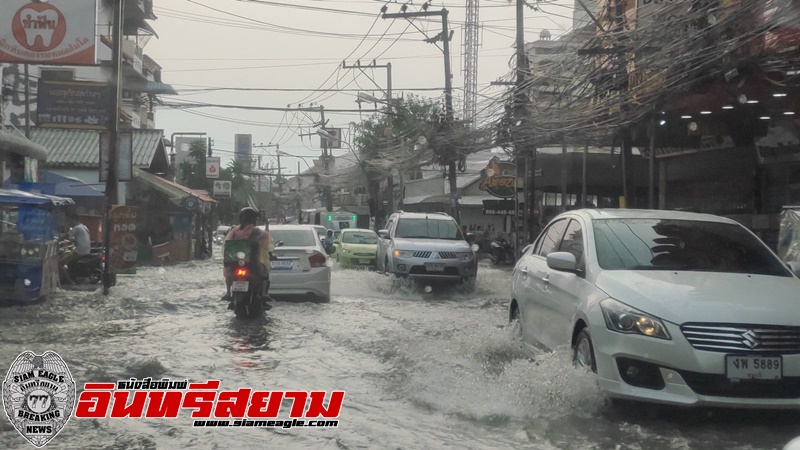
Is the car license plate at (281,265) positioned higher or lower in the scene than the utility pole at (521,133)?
lower

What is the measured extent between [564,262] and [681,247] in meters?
1.01

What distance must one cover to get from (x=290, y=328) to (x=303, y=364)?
2.89 meters

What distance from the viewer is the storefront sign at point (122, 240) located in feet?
53.9

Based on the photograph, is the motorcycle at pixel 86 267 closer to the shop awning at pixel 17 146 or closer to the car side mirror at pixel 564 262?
the shop awning at pixel 17 146

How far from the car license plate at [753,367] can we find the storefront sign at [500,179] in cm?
2229

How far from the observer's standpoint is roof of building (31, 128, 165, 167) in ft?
97.2

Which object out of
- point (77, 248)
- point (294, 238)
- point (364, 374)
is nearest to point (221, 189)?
point (77, 248)

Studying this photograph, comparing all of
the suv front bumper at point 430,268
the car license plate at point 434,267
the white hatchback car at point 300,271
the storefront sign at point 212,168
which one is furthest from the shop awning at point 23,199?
the storefront sign at point 212,168

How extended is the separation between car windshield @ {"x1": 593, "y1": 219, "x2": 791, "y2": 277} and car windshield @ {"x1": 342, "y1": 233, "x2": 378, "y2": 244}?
2139 centimetres

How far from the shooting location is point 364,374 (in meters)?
8.39

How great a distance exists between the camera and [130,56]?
132 feet

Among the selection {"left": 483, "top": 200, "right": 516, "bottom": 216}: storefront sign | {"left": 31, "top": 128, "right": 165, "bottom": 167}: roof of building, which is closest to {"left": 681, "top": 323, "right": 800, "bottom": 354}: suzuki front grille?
{"left": 483, "top": 200, "right": 516, "bottom": 216}: storefront sign

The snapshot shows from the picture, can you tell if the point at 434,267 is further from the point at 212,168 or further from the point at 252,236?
the point at 212,168

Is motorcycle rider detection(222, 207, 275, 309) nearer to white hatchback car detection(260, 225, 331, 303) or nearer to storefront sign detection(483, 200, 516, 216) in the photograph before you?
white hatchback car detection(260, 225, 331, 303)
